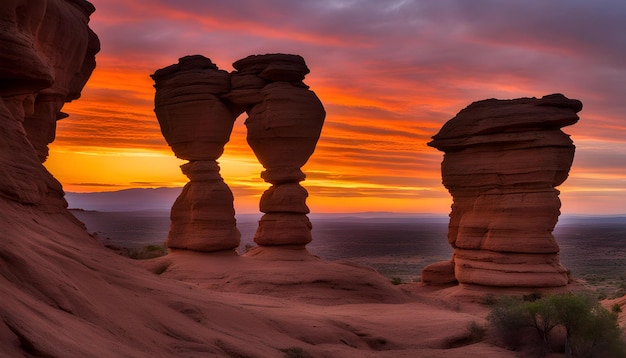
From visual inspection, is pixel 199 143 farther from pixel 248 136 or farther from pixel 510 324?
pixel 510 324

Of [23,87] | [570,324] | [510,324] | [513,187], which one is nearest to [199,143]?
[513,187]

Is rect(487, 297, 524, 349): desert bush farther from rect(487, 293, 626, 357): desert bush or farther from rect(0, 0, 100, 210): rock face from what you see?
rect(0, 0, 100, 210): rock face

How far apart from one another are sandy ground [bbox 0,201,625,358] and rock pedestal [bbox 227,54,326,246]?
224 inches

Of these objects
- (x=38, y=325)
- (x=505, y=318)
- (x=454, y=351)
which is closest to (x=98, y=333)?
(x=38, y=325)

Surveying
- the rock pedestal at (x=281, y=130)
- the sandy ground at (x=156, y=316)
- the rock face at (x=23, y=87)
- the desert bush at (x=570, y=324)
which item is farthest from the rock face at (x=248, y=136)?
the desert bush at (x=570, y=324)

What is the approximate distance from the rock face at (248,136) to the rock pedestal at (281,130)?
0.05m

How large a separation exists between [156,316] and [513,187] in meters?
19.7

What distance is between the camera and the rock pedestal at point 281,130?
28.2 meters

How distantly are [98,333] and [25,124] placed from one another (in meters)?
11.9

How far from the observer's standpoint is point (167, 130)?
30.2m

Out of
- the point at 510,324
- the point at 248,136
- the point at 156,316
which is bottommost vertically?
the point at 510,324

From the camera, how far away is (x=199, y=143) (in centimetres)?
2920

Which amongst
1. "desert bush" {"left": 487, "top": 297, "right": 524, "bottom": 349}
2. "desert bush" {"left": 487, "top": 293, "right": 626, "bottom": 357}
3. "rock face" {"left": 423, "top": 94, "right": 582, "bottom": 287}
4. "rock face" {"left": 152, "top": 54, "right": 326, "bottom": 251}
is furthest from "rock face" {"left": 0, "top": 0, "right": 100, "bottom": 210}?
"rock face" {"left": 423, "top": 94, "right": 582, "bottom": 287}

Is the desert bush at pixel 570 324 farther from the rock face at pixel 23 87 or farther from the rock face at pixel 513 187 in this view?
the rock face at pixel 23 87
